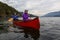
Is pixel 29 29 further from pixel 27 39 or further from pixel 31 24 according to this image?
pixel 27 39

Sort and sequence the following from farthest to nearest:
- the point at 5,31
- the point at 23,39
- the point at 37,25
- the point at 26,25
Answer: the point at 5,31 < the point at 26,25 < the point at 37,25 < the point at 23,39

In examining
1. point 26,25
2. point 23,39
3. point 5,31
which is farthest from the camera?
point 5,31

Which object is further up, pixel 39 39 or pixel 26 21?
pixel 26 21

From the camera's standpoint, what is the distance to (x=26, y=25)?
27016mm

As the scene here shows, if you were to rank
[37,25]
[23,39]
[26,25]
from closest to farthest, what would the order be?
[23,39] → [37,25] → [26,25]

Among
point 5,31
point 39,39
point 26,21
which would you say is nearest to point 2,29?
point 5,31

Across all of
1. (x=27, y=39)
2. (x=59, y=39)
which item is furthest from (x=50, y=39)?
(x=27, y=39)

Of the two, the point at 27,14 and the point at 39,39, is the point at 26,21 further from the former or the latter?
the point at 39,39

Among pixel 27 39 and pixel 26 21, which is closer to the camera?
pixel 27 39

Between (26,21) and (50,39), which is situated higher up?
(26,21)

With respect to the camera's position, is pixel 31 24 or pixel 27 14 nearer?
pixel 31 24

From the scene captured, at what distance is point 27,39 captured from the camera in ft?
73.3

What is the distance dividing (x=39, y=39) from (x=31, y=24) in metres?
4.05

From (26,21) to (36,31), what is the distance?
9.57 feet
